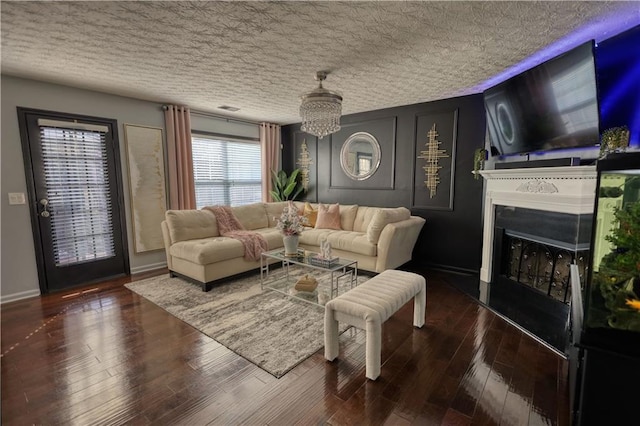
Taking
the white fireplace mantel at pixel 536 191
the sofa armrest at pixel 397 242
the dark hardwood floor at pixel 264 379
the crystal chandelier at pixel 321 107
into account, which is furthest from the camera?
the sofa armrest at pixel 397 242

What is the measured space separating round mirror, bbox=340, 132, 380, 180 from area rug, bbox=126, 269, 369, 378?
1979mm

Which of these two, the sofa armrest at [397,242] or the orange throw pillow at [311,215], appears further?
the orange throw pillow at [311,215]


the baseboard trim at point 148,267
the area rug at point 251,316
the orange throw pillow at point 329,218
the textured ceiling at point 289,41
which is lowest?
the area rug at point 251,316

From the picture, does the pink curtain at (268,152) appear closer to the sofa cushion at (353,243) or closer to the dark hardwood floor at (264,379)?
the sofa cushion at (353,243)

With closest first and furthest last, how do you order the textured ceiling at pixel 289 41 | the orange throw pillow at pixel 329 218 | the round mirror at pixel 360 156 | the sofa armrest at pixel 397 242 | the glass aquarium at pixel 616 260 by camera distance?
the glass aquarium at pixel 616 260 < the textured ceiling at pixel 289 41 < the sofa armrest at pixel 397 242 < the orange throw pillow at pixel 329 218 < the round mirror at pixel 360 156

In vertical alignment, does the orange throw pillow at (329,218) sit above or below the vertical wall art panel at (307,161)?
below

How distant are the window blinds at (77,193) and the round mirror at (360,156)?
359 cm

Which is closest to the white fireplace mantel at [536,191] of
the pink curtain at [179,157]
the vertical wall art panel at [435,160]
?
the vertical wall art panel at [435,160]

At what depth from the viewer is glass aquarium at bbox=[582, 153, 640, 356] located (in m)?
1.04

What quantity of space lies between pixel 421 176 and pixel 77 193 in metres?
4.64

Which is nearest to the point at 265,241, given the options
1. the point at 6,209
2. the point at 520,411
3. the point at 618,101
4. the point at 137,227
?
the point at 137,227

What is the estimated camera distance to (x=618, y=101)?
2334 mm

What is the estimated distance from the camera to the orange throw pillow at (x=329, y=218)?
4727 mm

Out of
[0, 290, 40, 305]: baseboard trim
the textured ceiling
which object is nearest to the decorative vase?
the textured ceiling
